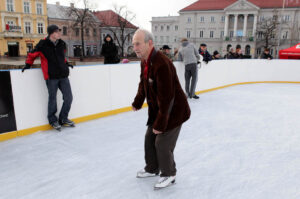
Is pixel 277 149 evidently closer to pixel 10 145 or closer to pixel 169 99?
pixel 169 99

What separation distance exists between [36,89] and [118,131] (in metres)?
1.43

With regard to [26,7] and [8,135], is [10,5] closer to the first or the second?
[26,7]

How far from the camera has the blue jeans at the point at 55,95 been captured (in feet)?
12.6

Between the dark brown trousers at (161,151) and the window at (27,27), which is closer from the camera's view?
the dark brown trousers at (161,151)

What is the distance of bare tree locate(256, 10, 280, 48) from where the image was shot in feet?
140

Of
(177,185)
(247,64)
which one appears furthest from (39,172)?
(247,64)

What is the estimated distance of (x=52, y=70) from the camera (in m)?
3.75

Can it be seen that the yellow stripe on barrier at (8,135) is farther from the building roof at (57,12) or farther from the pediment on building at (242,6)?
the pediment on building at (242,6)

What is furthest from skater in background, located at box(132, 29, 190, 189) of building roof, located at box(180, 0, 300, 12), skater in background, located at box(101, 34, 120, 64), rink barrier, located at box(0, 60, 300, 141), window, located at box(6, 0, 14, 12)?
building roof, located at box(180, 0, 300, 12)

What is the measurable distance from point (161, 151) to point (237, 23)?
49911mm

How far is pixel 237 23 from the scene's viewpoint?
47125 millimetres

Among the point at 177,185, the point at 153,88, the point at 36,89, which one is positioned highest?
the point at 153,88

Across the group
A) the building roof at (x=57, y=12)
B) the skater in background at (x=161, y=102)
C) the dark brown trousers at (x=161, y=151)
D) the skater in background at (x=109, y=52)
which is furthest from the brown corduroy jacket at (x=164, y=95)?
the building roof at (x=57, y=12)

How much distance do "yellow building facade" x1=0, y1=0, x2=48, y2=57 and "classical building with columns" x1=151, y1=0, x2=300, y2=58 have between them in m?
25.8
